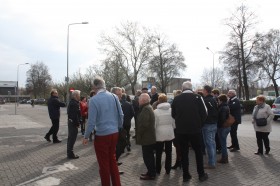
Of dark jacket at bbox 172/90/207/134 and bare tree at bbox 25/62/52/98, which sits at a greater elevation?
bare tree at bbox 25/62/52/98

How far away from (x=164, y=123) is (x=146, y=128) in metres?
0.55

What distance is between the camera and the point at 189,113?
6422 mm

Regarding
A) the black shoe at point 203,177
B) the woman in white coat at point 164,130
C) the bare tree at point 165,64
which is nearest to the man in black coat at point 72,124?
the woman in white coat at point 164,130

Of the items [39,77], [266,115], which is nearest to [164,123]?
[266,115]

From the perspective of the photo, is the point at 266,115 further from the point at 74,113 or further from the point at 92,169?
the point at 74,113

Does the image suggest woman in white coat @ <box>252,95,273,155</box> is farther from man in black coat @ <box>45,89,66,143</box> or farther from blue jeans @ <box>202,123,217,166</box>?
man in black coat @ <box>45,89,66,143</box>

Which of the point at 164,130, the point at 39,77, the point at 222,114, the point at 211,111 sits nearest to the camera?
the point at 164,130

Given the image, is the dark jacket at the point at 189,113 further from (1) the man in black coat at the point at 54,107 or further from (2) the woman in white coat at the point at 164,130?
(1) the man in black coat at the point at 54,107

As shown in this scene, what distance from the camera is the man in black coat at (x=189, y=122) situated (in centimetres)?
640

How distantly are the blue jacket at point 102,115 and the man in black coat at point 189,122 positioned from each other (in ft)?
4.73

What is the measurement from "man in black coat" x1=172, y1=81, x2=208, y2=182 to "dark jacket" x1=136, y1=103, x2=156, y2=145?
490 mm

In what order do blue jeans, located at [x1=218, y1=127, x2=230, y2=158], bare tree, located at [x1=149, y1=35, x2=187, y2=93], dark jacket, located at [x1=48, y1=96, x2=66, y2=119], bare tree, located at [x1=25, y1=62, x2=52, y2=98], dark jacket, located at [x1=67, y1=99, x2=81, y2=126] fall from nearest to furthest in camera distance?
blue jeans, located at [x1=218, y1=127, x2=230, y2=158] → dark jacket, located at [x1=67, y1=99, x2=81, y2=126] → dark jacket, located at [x1=48, y1=96, x2=66, y2=119] → bare tree, located at [x1=149, y1=35, x2=187, y2=93] → bare tree, located at [x1=25, y1=62, x2=52, y2=98]

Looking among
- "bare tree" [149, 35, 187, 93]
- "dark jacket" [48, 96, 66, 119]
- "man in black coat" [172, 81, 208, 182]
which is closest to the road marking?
"man in black coat" [172, 81, 208, 182]

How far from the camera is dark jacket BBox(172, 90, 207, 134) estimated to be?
6.39m
